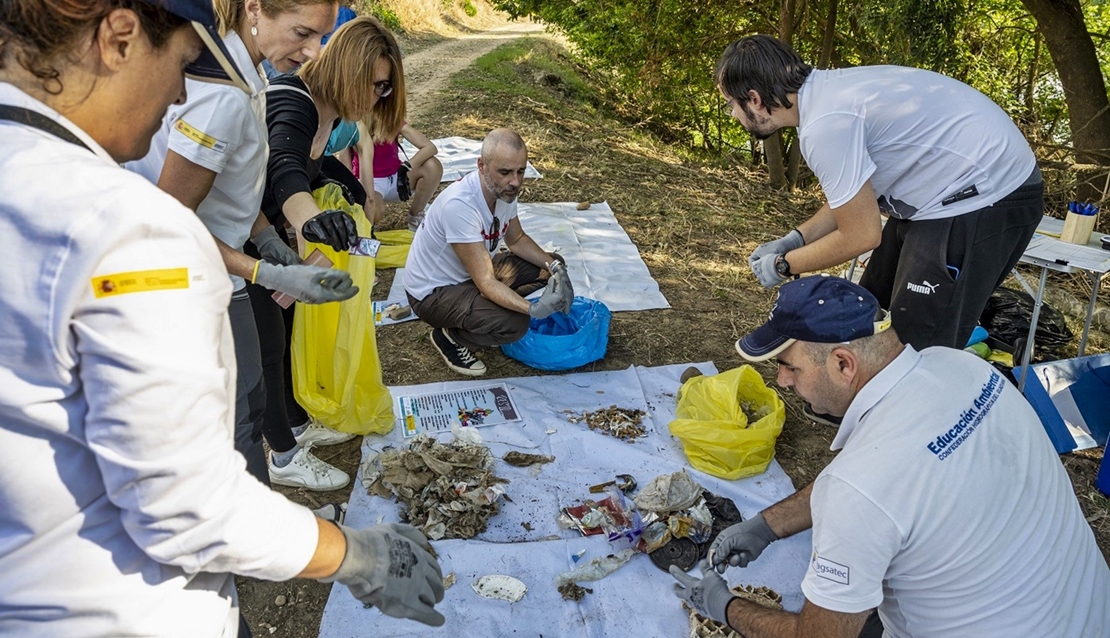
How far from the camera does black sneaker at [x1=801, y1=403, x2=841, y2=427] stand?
9.53 feet

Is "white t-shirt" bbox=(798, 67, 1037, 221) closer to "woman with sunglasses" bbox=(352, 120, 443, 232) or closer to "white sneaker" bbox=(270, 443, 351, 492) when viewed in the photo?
"white sneaker" bbox=(270, 443, 351, 492)

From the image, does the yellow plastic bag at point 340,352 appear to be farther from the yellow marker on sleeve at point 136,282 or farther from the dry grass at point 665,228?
the yellow marker on sleeve at point 136,282

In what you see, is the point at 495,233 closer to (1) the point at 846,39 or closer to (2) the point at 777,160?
(2) the point at 777,160

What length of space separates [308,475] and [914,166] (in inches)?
90.2

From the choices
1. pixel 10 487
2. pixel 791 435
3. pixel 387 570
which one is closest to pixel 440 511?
pixel 387 570

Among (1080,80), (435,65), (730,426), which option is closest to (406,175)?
(730,426)

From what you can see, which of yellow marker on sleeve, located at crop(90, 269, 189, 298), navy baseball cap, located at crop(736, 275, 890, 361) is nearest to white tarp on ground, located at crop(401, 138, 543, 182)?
navy baseball cap, located at crop(736, 275, 890, 361)

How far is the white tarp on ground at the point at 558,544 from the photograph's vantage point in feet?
6.66

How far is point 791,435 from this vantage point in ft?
9.66

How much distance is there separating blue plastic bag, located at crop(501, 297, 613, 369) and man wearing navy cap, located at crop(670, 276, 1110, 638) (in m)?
1.84

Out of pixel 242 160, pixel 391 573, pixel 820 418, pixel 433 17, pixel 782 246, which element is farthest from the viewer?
pixel 433 17

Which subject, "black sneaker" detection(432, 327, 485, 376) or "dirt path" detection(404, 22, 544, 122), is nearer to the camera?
"black sneaker" detection(432, 327, 485, 376)

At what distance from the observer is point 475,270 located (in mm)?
3111

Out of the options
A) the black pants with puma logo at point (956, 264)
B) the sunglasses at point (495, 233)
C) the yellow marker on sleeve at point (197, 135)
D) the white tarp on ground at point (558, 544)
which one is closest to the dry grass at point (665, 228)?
the white tarp on ground at point (558, 544)
